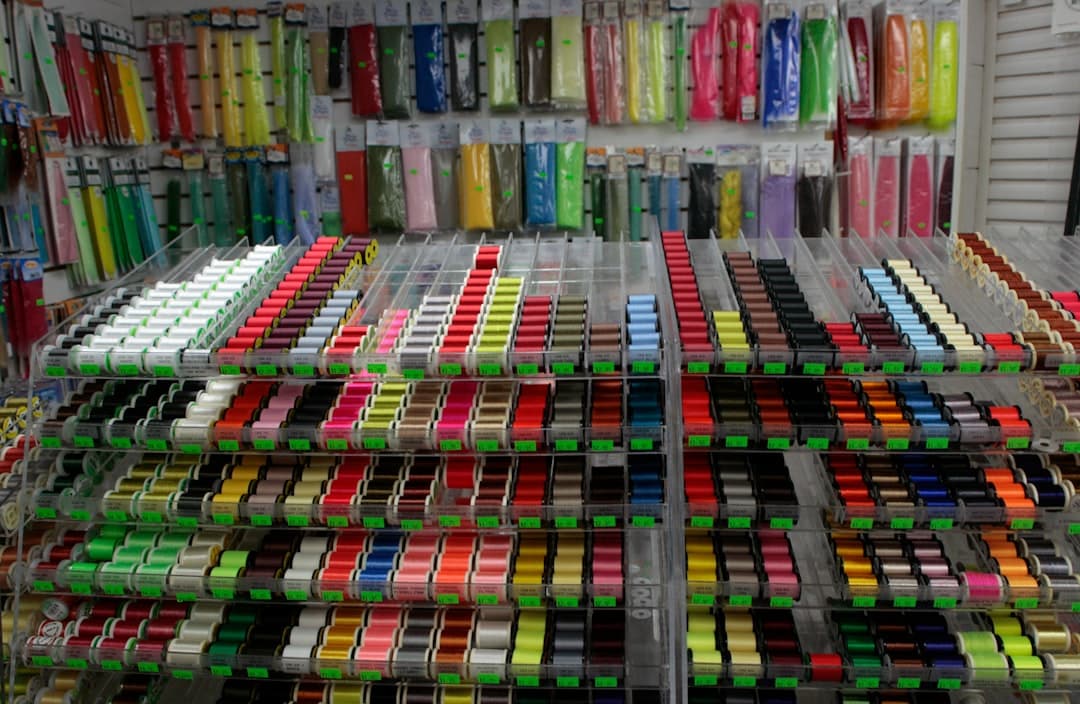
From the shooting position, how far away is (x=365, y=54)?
4812 mm

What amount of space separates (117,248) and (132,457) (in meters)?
2.03

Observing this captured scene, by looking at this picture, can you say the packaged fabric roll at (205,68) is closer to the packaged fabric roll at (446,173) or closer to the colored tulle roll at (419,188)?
the colored tulle roll at (419,188)

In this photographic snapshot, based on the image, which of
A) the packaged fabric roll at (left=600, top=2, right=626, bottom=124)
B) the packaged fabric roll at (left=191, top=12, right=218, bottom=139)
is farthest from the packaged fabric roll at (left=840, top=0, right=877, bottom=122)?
the packaged fabric roll at (left=191, top=12, right=218, bottom=139)

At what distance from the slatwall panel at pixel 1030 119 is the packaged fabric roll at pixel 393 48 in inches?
125

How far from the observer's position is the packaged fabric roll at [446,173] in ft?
15.9

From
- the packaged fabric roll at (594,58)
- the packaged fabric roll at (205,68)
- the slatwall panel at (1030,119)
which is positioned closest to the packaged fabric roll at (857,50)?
the slatwall panel at (1030,119)

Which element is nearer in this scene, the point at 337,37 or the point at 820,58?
the point at 820,58

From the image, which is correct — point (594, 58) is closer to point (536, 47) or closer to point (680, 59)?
point (536, 47)

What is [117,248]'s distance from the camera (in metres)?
4.55

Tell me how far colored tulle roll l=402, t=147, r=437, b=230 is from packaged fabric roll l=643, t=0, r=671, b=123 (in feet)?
4.22

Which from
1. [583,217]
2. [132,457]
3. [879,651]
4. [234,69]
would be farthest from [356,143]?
[879,651]

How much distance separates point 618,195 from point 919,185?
1685mm

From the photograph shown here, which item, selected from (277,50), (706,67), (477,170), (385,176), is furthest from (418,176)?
(706,67)

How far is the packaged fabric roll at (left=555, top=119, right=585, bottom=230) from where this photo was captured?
474 centimetres
